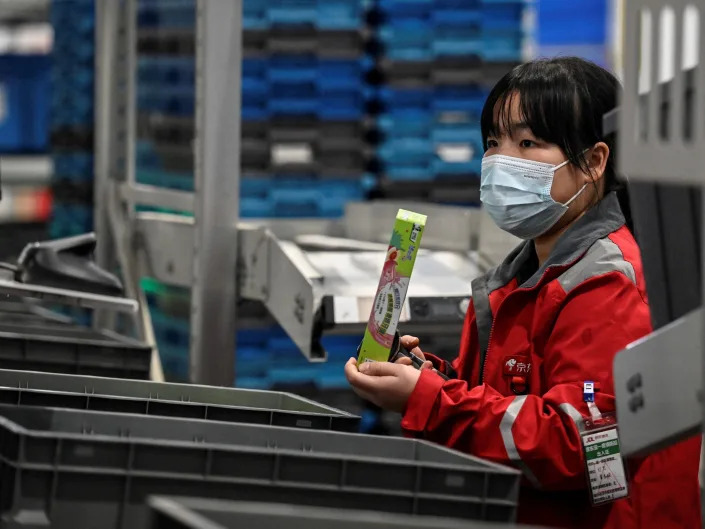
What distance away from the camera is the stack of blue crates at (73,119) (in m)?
5.60

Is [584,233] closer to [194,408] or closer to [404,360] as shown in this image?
[404,360]

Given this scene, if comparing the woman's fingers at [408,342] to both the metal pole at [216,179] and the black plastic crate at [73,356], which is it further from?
the metal pole at [216,179]

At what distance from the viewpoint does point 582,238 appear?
2.00 m

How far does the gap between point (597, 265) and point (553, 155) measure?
9.2 inches

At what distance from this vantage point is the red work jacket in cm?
182

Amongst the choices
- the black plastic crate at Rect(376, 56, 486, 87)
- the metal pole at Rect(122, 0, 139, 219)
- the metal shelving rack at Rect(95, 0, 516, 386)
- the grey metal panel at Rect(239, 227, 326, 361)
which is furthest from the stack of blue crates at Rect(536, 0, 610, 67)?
the grey metal panel at Rect(239, 227, 326, 361)

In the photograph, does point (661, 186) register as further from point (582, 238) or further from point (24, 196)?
point (24, 196)

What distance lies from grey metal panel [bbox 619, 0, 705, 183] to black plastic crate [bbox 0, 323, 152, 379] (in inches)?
65.2

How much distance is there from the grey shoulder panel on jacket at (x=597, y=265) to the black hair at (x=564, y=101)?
6.4 inches

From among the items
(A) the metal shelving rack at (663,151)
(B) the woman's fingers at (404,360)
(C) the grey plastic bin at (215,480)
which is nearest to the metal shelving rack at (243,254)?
(B) the woman's fingers at (404,360)

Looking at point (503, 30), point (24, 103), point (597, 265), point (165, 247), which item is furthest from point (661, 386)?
point (24, 103)

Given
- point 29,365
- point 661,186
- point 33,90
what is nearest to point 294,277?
point 29,365

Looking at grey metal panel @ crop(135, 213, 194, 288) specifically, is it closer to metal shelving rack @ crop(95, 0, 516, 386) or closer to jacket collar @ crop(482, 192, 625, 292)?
metal shelving rack @ crop(95, 0, 516, 386)

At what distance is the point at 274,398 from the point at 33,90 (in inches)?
284
